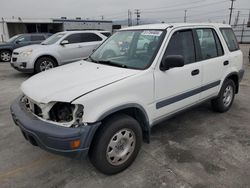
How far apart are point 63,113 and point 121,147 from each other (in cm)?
83

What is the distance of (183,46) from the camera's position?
3.32m

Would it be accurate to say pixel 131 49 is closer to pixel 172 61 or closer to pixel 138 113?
pixel 172 61

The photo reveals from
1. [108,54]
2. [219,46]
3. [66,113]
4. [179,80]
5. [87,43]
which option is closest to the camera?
[66,113]

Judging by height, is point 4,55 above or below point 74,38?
below

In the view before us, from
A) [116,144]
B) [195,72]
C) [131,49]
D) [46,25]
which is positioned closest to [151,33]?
[131,49]

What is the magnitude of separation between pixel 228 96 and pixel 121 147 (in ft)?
9.59

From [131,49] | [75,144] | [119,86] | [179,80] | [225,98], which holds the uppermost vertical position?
[131,49]

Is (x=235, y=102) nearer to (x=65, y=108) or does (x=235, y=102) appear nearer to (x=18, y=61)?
(x=65, y=108)

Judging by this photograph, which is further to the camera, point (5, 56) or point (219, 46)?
point (5, 56)

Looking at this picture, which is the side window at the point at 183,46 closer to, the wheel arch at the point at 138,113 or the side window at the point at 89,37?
the wheel arch at the point at 138,113

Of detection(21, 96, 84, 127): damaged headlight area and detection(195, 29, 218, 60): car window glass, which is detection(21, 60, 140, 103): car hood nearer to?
detection(21, 96, 84, 127): damaged headlight area

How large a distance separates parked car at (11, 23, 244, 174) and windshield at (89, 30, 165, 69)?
16mm

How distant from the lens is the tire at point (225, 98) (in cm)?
423

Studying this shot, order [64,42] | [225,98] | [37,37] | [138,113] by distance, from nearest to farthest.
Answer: [138,113], [225,98], [64,42], [37,37]
